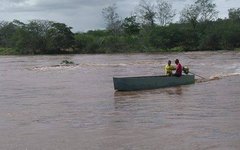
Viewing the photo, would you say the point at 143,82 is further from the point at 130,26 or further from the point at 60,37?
the point at 130,26

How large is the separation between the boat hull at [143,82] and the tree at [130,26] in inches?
3201

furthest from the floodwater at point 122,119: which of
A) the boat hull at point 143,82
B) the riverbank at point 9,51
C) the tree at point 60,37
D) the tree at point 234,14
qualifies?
the tree at point 234,14

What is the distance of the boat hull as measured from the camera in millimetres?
22891

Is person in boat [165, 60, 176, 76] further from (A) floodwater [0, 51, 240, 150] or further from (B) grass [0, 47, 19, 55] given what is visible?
(B) grass [0, 47, 19, 55]

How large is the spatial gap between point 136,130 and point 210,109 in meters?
4.41

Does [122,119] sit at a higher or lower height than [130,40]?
lower

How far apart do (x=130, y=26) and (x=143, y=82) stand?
279 ft

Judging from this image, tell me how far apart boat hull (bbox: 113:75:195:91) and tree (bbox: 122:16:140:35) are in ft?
267

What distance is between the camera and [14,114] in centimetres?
1712

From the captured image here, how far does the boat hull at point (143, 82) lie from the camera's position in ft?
75.1

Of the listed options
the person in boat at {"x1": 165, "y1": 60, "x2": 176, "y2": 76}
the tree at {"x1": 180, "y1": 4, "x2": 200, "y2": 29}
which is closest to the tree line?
the tree at {"x1": 180, "y1": 4, "x2": 200, "y2": 29}

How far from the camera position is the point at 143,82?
2328 cm

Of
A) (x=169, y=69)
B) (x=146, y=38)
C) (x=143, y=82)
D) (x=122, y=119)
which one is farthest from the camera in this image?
(x=146, y=38)

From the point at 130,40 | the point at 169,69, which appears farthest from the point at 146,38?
the point at 169,69
